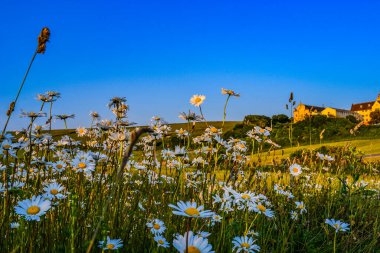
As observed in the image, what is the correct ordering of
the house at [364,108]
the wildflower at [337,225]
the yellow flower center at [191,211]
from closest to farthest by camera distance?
1. the yellow flower center at [191,211]
2. the wildflower at [337,225]
3. the house at [364,108]

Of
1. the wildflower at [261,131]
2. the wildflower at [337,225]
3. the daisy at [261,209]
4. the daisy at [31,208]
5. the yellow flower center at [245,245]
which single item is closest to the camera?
the daisy at [31,208]

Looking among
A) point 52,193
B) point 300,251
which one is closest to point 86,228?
point 52,193

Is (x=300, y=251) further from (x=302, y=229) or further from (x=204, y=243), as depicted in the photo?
(x=204, y=243)

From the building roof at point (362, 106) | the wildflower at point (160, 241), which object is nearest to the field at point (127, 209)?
the wildflower at point (160, 241)

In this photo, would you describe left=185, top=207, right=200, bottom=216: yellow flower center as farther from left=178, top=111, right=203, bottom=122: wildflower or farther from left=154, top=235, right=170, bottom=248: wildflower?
left=178, top=111, right=203, bottom=122: wildflower

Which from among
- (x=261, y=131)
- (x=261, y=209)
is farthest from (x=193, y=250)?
(x=261, y=131)

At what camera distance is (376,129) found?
30.9m

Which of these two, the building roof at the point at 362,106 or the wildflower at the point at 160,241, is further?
the building roof at the point at 362,106

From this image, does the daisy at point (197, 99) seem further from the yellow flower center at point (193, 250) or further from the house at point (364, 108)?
the house at point (364, 108)

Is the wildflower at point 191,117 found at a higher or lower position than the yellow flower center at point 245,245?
higher

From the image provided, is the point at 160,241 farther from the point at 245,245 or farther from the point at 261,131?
the point at 261,131

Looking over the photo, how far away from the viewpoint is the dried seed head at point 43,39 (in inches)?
66.6

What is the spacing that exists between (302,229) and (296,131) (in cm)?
2444

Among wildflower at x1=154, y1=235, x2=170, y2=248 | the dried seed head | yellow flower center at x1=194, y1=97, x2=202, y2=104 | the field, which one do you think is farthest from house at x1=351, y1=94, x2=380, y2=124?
the dried seed head
